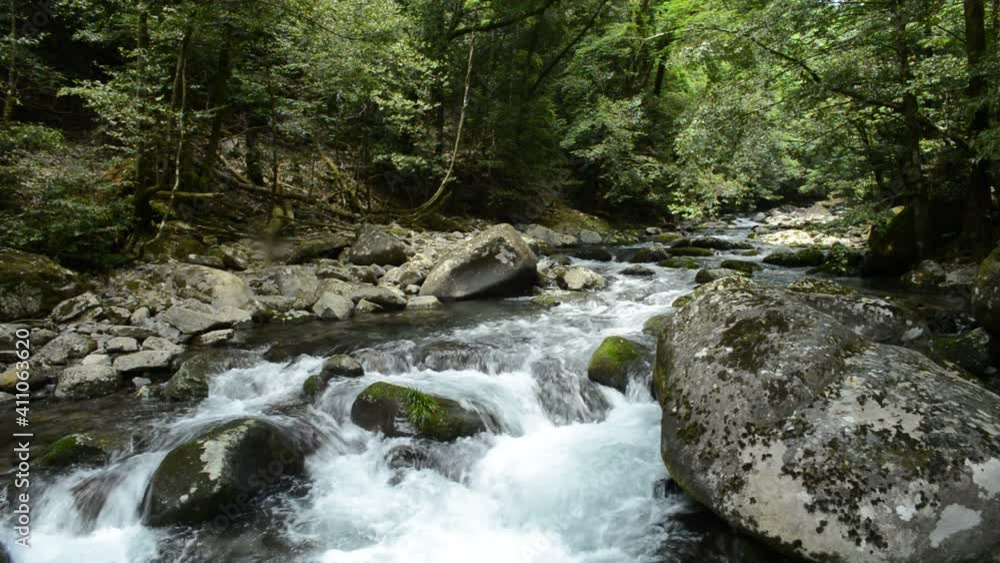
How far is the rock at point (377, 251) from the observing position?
40.4ft

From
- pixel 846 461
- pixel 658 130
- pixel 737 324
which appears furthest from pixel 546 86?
pixel 846 461

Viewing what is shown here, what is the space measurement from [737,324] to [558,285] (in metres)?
7.62

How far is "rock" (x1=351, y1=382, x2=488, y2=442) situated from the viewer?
5.40m

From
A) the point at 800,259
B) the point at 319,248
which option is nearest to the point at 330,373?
the point at 319,248

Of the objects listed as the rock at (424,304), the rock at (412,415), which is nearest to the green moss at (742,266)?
the rock at (424,304)

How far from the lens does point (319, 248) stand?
12.6 meters

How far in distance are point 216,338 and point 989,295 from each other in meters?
10.3

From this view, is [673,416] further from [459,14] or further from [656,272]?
[459,14]

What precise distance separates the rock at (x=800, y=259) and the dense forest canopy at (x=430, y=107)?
1.86m

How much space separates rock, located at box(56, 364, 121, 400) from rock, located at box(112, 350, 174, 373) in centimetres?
23

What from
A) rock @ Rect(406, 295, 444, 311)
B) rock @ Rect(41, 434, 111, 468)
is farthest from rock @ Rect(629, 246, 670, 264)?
rock @ Rect(41, 434, 111, 468)

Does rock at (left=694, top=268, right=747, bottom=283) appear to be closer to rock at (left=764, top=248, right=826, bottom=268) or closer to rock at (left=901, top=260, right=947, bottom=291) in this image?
rock at (left=764, top=248, right=826, bottom=268)

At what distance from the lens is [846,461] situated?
3.51m

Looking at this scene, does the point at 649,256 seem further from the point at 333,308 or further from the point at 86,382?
the point at 86,382
